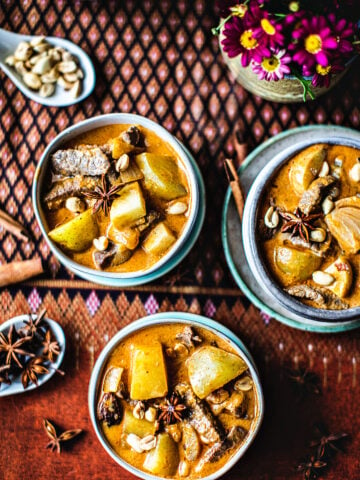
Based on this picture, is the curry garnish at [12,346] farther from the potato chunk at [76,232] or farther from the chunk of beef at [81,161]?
the chunk of beef at [81,161]

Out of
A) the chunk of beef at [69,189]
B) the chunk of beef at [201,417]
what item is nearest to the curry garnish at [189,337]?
the chunk of beef at [201,417]

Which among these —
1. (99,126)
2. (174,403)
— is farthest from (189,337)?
(99,126)

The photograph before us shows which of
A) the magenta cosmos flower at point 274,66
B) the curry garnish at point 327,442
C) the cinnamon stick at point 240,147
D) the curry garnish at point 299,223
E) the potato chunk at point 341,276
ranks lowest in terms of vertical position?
the curry garnish at point 327,442

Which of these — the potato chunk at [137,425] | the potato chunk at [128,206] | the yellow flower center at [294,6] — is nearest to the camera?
the yellow flower center at [294,6]

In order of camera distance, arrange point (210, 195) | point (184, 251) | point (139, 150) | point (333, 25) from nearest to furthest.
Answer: point (333, 25)
point (139, 150)
point (184, 251)
point (210, 195)

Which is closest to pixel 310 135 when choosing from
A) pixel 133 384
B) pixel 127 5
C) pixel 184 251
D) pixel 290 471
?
pixel 184 251

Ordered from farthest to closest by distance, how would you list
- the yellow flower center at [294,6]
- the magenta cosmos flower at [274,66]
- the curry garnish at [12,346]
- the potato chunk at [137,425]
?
the curry garnish at [12,346] → the potato chunk at [137,425] → the magenta cosmos flower at [274,66] → the yellow flower center at [294,6]

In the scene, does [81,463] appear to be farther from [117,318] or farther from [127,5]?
[127,5]
